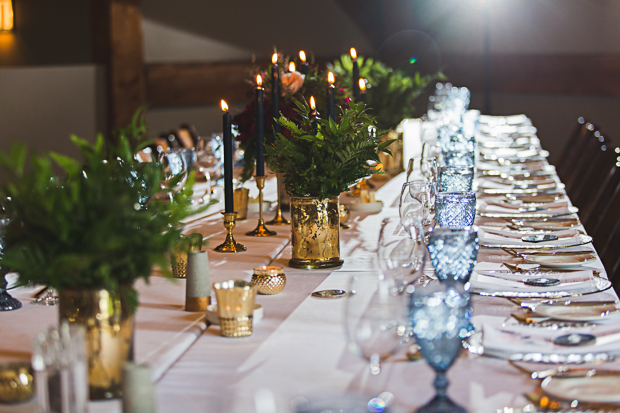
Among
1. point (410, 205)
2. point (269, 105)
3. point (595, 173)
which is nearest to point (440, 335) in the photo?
point (410, 205)

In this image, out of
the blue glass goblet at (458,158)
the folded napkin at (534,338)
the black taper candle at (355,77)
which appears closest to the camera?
the folded napkin at (534,338)

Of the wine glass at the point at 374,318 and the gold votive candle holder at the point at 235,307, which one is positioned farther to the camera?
the gold votive candle holder at the point at 235,307

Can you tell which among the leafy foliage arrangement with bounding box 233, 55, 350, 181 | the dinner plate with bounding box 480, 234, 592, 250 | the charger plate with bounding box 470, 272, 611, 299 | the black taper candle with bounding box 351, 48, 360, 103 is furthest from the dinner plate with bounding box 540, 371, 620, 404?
the black taper candle with bounding box 351, 48, 360, 103

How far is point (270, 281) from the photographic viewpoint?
138cm

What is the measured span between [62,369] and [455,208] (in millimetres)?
1045

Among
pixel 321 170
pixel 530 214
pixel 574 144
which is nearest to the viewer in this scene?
pixel 321 170

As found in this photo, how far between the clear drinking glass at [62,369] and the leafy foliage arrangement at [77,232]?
0.28ft

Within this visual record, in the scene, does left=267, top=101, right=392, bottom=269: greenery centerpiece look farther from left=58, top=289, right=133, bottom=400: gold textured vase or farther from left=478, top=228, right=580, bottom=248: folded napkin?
left=58, top=289, right=133, bottom=400: gold textured vase

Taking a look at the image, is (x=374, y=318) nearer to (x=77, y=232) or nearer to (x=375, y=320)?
(x=375, y=320)

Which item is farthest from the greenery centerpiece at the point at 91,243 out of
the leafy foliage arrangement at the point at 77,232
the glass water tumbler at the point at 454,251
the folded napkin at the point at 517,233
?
the folded napkin at the point at 517,233

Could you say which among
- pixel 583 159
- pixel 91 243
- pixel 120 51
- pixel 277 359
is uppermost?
pixel 120 51

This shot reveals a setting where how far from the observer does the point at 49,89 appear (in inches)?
243

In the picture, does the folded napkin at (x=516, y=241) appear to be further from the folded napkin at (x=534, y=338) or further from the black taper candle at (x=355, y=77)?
the black taper candle at (x=355, y=77)

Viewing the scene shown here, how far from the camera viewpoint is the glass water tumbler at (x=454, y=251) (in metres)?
1.15
